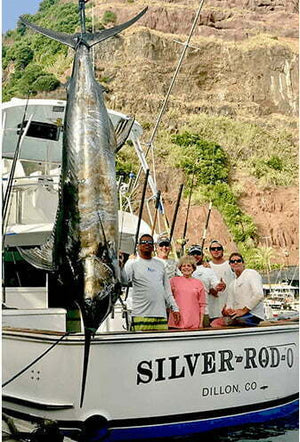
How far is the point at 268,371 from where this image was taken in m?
5.71

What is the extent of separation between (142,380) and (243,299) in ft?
3.81

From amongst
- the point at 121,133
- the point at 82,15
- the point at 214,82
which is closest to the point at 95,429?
the point at 121,133

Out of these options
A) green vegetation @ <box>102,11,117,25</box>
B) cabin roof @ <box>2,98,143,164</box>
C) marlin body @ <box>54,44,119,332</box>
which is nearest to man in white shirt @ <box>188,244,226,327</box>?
marlin body @ <box>54,44,119,332</box>

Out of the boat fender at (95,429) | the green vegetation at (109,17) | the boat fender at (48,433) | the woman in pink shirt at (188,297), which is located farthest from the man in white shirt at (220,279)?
the green vegetation at (109,17)

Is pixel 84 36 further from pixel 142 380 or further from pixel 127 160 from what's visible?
pixel 127 160

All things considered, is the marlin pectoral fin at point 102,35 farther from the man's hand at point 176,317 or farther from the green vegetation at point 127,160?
the green vegetation at point 127,160

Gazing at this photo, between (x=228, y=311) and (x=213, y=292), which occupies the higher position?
(x=213, y=292)

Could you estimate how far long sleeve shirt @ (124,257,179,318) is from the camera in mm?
5102

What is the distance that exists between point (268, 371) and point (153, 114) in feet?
114

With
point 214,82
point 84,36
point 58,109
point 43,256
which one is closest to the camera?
point 43,256

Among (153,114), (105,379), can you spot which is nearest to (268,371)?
(105,379)

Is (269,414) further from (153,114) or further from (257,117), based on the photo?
(257,117)

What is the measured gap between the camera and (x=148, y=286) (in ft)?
16.7

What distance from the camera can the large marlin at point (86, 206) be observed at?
377cm
